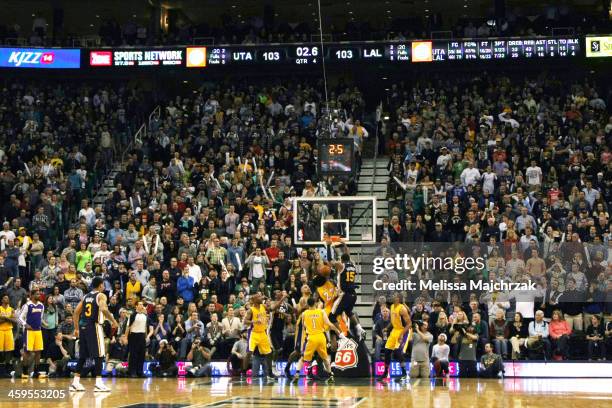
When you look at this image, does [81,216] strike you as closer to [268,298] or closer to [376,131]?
[268,298]

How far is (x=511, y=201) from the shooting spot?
1136 inches

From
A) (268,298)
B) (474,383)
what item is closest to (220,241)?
(268,298)

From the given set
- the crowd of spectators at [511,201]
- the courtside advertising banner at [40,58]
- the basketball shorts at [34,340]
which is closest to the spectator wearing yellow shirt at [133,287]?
the basketball shorts at [34,340]

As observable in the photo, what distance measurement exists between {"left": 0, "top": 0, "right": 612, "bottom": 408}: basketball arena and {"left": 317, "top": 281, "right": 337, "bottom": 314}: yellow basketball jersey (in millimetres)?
60

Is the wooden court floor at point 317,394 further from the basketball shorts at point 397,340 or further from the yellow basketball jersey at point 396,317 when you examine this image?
the yellow basketball jersey at point 396,317

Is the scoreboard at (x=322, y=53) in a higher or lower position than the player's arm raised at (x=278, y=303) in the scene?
higher

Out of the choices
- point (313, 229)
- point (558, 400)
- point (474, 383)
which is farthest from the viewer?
point (313, 229)

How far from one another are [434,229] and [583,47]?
479 inches

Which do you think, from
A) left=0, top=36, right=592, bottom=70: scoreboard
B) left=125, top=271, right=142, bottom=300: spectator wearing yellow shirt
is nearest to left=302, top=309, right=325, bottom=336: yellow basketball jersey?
left=125, top=271, right=142, bottom=300: spectator wearing yellow shirt

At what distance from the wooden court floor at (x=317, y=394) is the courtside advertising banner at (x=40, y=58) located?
18.6 meters

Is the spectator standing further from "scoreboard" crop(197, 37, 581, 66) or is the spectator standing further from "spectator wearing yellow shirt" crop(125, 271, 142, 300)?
"scoreboard" crop(197, 37, 581, 66)

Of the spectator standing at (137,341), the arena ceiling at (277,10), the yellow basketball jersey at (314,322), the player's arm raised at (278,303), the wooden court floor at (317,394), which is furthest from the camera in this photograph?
the arena ceiling at (277,10)

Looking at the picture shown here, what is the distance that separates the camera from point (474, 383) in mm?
21203

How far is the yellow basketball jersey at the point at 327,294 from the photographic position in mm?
21312
